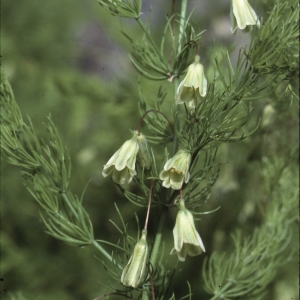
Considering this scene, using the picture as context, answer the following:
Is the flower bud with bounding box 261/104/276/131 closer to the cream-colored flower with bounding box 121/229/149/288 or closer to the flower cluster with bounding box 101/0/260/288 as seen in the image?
the flower cluster with bounding box 101/0/260/288

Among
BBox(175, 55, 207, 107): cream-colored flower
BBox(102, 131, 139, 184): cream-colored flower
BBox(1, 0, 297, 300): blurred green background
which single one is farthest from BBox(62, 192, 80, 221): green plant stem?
BBox(1, 0, 297, 300): blurred green background

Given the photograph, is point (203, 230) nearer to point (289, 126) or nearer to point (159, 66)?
point (289, 126)

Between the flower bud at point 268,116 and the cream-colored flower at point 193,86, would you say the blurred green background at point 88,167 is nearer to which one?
the flower bud at point 268,116

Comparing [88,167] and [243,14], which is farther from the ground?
[243,14]

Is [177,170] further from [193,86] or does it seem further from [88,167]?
[88,167]

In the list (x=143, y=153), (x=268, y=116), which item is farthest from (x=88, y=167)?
(x=143, y=153)

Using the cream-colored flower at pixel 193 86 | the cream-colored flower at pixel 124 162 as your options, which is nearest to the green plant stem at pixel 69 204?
the cream-colored flower at pixel 124 162
